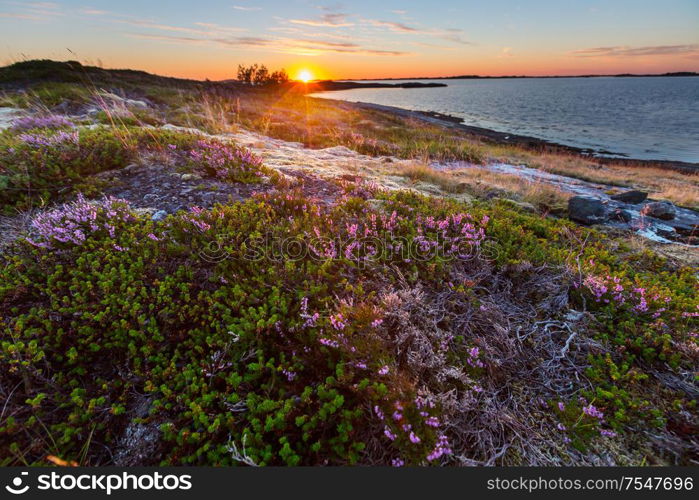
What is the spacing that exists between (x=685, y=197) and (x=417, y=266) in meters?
21.1

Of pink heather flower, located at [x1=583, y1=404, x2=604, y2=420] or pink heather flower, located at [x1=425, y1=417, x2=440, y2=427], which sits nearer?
pink heather flower, located at [x1=425, y1=417, x2=440, y2=427]

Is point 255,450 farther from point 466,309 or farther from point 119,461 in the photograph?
point 466,309

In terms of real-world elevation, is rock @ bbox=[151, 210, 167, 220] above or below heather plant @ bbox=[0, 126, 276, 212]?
below

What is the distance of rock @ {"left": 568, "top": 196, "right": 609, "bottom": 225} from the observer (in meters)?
8.66

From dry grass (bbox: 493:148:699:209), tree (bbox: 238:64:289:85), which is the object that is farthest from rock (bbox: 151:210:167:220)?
tree (bbox: 238:64:289:85)

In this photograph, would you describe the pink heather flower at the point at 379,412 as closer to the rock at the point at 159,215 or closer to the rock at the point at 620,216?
the rock at the point at 159,215

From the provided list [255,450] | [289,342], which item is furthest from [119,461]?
[289,342]

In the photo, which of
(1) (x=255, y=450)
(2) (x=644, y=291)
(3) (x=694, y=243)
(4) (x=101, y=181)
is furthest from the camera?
(3) (x=694, y=243)

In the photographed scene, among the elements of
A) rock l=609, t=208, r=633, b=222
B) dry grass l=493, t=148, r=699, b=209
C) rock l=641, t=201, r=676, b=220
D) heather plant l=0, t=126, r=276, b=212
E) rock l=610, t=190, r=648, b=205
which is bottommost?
dry grass l=493, t=148, r=699, b=209

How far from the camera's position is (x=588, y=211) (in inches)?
349

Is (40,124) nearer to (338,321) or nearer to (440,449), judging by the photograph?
(338,321)

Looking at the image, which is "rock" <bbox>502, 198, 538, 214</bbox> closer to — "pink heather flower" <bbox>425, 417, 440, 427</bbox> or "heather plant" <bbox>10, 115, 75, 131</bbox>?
"pink heather flower" <bbox>425, 417, 440, 427</bbox>

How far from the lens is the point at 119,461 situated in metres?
2.41

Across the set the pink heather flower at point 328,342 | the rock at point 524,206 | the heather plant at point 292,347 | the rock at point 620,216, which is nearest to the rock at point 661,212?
the rock at point 620,216
